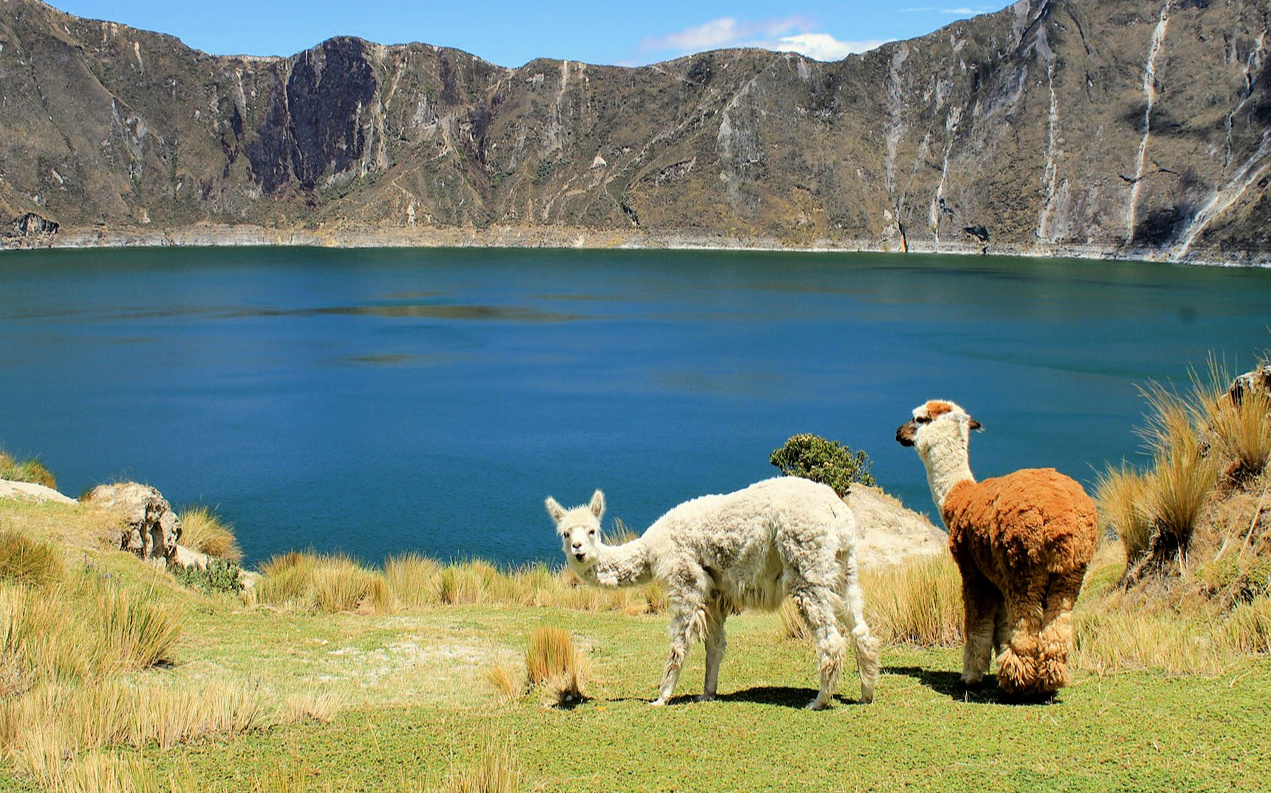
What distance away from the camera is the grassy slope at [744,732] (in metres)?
4.18

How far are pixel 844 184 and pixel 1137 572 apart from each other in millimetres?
157163

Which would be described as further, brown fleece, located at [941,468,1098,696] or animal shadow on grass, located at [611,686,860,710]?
animal shadow on grass, located at [611,686,860,710]

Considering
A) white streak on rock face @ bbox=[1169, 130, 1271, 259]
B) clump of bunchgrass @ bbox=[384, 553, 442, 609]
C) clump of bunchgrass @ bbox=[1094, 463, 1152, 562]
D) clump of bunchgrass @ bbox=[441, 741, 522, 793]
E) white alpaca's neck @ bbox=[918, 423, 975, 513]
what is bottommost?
clump of bunchgrass @ bbox=[384, 553, 442, 609]

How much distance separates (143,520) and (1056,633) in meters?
8.95

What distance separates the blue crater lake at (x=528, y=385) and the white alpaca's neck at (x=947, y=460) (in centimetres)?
1299

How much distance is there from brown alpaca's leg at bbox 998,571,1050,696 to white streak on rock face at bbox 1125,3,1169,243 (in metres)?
138

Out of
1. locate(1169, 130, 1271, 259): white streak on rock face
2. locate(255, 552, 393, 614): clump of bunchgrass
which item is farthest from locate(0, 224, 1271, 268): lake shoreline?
locate(255, 552, 393, 614): clump of bunchgrass

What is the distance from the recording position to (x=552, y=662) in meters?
6.47

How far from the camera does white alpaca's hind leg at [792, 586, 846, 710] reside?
5.45 meters

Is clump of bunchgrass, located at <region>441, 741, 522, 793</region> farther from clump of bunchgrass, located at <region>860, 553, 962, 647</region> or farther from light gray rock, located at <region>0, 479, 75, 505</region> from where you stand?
light gray rock, located at <region>0, 479, 75, 505</region>

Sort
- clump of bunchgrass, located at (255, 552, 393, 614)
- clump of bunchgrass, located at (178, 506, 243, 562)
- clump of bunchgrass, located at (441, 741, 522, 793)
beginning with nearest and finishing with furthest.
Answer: clump of bunchgrass, located at (441, 741, 522, 793), clump of bunchgrass, located at (255, 552, 393, 614), clump of bunchgrass, located at (178, 506, 243, 562)

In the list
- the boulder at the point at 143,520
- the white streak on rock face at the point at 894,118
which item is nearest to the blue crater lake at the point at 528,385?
the boulder at the point at 143,520

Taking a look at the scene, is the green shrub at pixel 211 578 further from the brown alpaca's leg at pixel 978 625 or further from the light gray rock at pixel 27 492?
the brown alpaca's leg at pixel 978 625

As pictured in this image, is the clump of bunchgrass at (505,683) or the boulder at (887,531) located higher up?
the clump of bunchgrass at (505,683)
